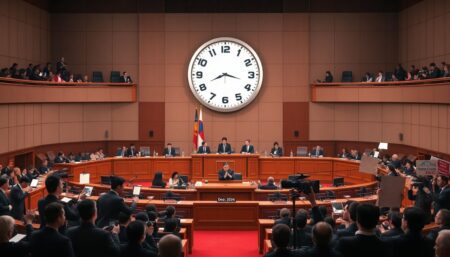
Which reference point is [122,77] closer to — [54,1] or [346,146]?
[54,1]

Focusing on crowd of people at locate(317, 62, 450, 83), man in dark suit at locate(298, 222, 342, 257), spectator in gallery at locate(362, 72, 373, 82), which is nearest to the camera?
man in dark suit at locate(298, 222, 342, 257)

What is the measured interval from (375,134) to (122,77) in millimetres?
11794

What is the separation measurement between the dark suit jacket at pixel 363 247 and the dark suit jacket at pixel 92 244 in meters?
2.37

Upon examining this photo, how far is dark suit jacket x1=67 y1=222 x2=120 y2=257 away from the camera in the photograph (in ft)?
20.2

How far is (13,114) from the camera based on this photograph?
21.5m

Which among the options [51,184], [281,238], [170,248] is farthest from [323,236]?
[51,184]

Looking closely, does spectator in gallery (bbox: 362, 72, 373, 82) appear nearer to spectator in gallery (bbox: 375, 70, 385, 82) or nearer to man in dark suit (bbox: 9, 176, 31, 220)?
spectator in gallery (bbox: 375, 70, 385, 82)

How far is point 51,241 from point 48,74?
19.9 meters

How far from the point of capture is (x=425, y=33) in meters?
24.4

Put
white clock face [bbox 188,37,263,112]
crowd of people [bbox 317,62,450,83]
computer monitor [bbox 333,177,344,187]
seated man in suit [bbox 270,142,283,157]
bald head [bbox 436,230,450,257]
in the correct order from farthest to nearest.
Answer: white clock face [bbox 188,37,263,112] → seated man in suit [bbox 270,142,283,157] → crowd of people [bbox 317,62,450,83] → computer monitor [bbox 333,177,344,187] → bald head [bbox 436,230,450,257]

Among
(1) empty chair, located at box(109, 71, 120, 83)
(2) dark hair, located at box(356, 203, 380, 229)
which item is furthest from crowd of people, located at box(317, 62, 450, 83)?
(2) dark hair, located at box(356, 203, 380, 229)

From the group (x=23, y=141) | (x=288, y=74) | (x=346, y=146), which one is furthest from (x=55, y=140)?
(x=346, y=146)

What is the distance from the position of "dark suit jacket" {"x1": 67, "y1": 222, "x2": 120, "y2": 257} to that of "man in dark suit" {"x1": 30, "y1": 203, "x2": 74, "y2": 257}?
332 millimetres

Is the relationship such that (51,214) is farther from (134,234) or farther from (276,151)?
(276,151)
